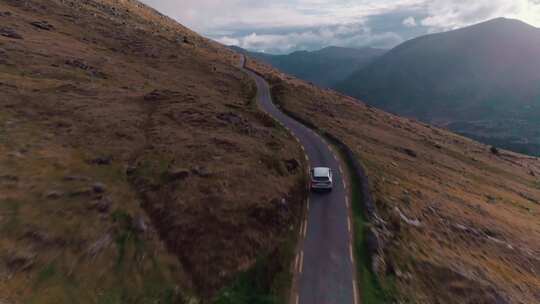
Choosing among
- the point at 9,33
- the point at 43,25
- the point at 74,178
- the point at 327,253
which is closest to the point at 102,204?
the point at 74,178

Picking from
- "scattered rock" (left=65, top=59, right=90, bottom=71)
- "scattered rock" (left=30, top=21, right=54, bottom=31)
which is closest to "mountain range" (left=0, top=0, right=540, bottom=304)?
"scattered rock" (left=65, top=59, right=90, bottom=71)

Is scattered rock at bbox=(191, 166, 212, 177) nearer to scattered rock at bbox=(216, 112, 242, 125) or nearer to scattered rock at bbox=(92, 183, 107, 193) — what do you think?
scattered rock at bbox=(92, 183, 107, 193)

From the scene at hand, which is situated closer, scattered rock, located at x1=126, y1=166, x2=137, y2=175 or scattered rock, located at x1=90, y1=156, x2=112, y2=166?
scattered rock, located at x1=126, y1=166, x2=137, y2=175

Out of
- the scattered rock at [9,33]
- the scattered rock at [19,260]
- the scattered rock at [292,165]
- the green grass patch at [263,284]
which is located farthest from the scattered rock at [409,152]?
the scattered rock at [9,33]

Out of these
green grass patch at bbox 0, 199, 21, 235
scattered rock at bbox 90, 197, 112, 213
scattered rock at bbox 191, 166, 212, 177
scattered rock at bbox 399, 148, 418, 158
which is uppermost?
scattered rock at bbox 399, 148, 418, 158

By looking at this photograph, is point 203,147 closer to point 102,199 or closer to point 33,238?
point 102,199

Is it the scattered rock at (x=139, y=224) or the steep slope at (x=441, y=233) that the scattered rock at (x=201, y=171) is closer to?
the scattered rock at (x=139, y=224)
